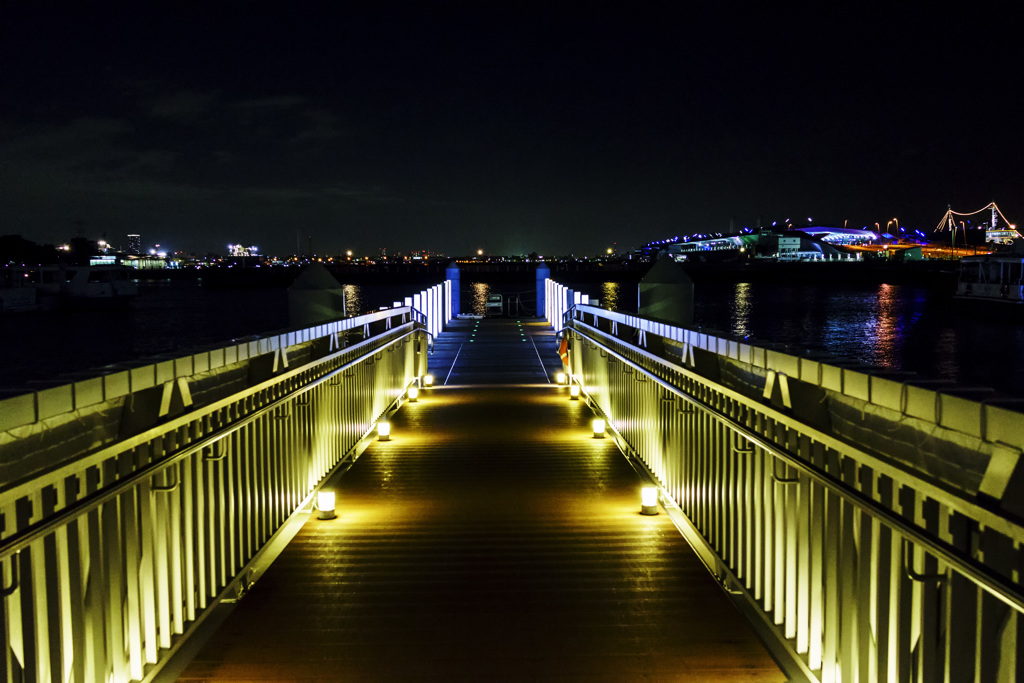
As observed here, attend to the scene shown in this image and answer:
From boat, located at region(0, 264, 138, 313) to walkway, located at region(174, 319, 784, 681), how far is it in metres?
95.4

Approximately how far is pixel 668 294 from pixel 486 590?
9.17 metres

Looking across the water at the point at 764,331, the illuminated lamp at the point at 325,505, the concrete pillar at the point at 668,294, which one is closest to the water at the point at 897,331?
the water at the point at 764,331

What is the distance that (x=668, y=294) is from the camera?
13.1 m

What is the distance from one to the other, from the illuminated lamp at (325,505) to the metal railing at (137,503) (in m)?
0.14

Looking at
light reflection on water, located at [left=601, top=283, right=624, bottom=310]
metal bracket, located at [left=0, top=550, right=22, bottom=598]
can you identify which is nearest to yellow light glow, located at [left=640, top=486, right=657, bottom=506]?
metal bracket, located at [left=0, top=550, right=22, bottom=598]

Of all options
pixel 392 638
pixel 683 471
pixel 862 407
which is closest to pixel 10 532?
pixel 392 638

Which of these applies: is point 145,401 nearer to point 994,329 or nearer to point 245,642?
point 245,642

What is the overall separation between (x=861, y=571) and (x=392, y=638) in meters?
2.06

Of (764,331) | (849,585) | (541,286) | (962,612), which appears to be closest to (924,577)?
(962,612)

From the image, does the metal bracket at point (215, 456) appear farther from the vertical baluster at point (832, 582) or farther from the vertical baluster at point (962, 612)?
the vertical baluster at point (962, 612)

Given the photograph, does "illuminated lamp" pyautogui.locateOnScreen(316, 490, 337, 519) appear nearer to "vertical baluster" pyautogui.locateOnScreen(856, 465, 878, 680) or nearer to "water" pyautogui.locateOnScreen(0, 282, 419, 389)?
"vertical baluster" pyautogui.locateOnScreen(856, 465, 878, 680)

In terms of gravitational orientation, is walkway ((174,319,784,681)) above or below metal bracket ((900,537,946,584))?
below

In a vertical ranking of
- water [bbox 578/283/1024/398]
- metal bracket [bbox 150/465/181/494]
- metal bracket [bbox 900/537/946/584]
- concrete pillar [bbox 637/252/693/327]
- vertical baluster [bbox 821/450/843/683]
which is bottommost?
water [bbox 578/283/1024/398]

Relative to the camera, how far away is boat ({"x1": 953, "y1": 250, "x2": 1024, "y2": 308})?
74.4 metres
